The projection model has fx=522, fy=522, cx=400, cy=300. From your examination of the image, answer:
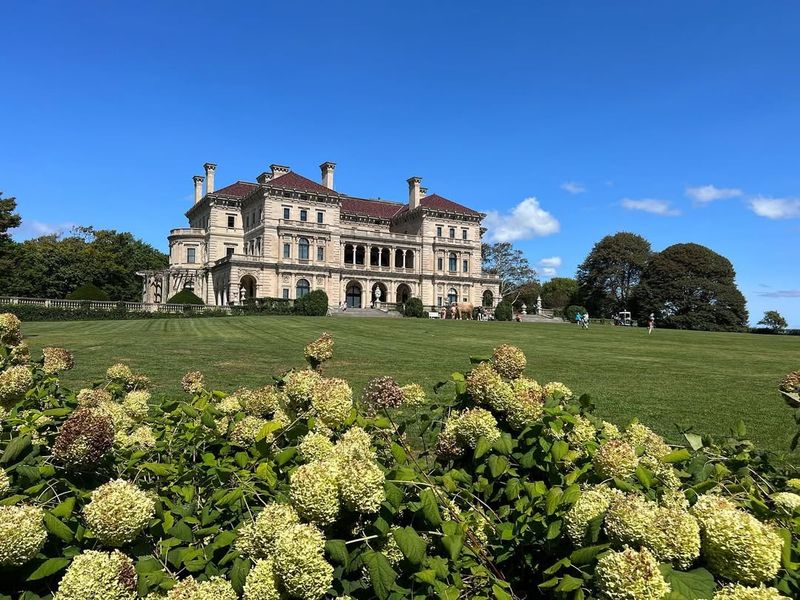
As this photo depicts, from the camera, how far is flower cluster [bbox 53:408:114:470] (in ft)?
5.52

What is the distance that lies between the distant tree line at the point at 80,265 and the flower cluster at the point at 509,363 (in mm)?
59272

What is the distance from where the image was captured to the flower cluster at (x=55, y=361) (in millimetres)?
3070

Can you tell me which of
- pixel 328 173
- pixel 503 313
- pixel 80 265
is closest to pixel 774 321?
pixel 503 313

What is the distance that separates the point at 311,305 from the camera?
128 ft

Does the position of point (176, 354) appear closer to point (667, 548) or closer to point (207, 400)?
point (207, 400)

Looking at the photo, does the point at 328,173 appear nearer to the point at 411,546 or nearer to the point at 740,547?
the point at 411,546

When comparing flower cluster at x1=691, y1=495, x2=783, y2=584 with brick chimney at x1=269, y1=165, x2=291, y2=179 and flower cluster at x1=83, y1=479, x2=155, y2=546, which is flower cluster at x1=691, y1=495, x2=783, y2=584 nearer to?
flower cluster at x1=83, y1=479, x2=155, y2=546

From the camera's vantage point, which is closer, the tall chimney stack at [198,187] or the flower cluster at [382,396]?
the flower cluster at [382,396]

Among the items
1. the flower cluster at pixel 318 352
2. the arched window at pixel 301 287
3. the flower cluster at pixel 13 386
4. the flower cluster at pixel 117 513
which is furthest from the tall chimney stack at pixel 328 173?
the flower cluster at pixel 117 513

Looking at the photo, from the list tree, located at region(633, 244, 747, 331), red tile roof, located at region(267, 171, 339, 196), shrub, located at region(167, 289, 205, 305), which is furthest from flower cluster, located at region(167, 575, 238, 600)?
tree, located at region(633, 244, 747, 331)

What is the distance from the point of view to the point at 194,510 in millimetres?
1773

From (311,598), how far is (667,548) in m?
0.97

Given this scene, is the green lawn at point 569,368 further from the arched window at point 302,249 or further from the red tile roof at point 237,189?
the red tile roof at point 237,189

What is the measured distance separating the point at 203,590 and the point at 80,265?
69.5 meters
